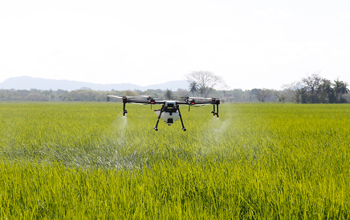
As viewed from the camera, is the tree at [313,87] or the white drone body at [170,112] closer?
the white drone body at [170,112]

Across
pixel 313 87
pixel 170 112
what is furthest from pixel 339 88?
Answer: pixel 170 112

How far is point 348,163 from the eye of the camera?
389cm

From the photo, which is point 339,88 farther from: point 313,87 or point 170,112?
point 170,112

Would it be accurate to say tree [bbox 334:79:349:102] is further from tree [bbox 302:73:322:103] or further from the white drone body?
the white drone body

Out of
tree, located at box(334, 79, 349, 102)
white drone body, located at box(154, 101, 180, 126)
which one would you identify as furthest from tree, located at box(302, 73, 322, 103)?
white drone body, located at box(154, 101, 180, 126)

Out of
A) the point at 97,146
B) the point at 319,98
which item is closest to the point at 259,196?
the point at 97,146

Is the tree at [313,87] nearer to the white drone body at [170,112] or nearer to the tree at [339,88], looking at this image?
the tree at [339,88]

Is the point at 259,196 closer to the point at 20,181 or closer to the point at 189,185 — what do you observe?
the point at 189,185

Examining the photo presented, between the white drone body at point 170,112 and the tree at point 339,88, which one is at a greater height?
the tree at point 339,88

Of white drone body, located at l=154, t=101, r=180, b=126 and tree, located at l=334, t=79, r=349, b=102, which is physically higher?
tree, located at l=334, t=79, r=349, b=102

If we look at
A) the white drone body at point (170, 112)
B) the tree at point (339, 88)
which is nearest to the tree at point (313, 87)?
the tree at point (339, 88)

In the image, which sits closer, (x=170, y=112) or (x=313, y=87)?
(x=170, y=112)

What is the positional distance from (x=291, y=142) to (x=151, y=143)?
3.33 metres

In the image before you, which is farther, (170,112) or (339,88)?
(339,88)
